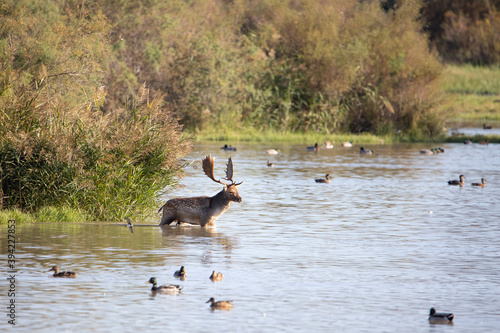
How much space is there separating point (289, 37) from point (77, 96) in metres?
20.7

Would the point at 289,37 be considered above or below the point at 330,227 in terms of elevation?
above

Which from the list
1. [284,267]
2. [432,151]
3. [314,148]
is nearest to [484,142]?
[432,151]

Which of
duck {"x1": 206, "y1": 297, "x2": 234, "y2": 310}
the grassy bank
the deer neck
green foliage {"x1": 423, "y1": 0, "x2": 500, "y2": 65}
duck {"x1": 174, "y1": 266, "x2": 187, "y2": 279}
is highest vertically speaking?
green foliage {"x1": 423, "y1": 0, "x2": 500, "y2": 65}

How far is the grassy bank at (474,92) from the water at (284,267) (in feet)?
105

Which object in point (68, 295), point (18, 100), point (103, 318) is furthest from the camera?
point (18, 100)

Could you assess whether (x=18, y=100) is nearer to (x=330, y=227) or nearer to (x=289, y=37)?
(x=330, y=227)

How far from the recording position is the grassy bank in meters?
53.2

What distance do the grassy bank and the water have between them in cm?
3204

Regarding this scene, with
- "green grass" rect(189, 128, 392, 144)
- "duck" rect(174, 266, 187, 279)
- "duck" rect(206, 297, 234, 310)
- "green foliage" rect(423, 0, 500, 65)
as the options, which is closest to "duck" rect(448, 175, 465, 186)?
"green grass" rect(189, 128, 392, 144)

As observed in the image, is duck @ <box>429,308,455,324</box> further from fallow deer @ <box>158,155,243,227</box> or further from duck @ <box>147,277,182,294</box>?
fallow deer @ <box>158,155,243,227</box>

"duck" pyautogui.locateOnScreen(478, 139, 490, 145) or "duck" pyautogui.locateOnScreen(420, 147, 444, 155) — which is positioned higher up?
"duck" pyautogui.locateOnScreen(478, 139, 490, 145)

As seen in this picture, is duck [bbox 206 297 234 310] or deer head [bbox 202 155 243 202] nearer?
duck [bbox 206 297 234 310]

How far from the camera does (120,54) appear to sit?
35.3m

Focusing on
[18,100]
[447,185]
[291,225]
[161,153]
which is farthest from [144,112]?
[447,185]
